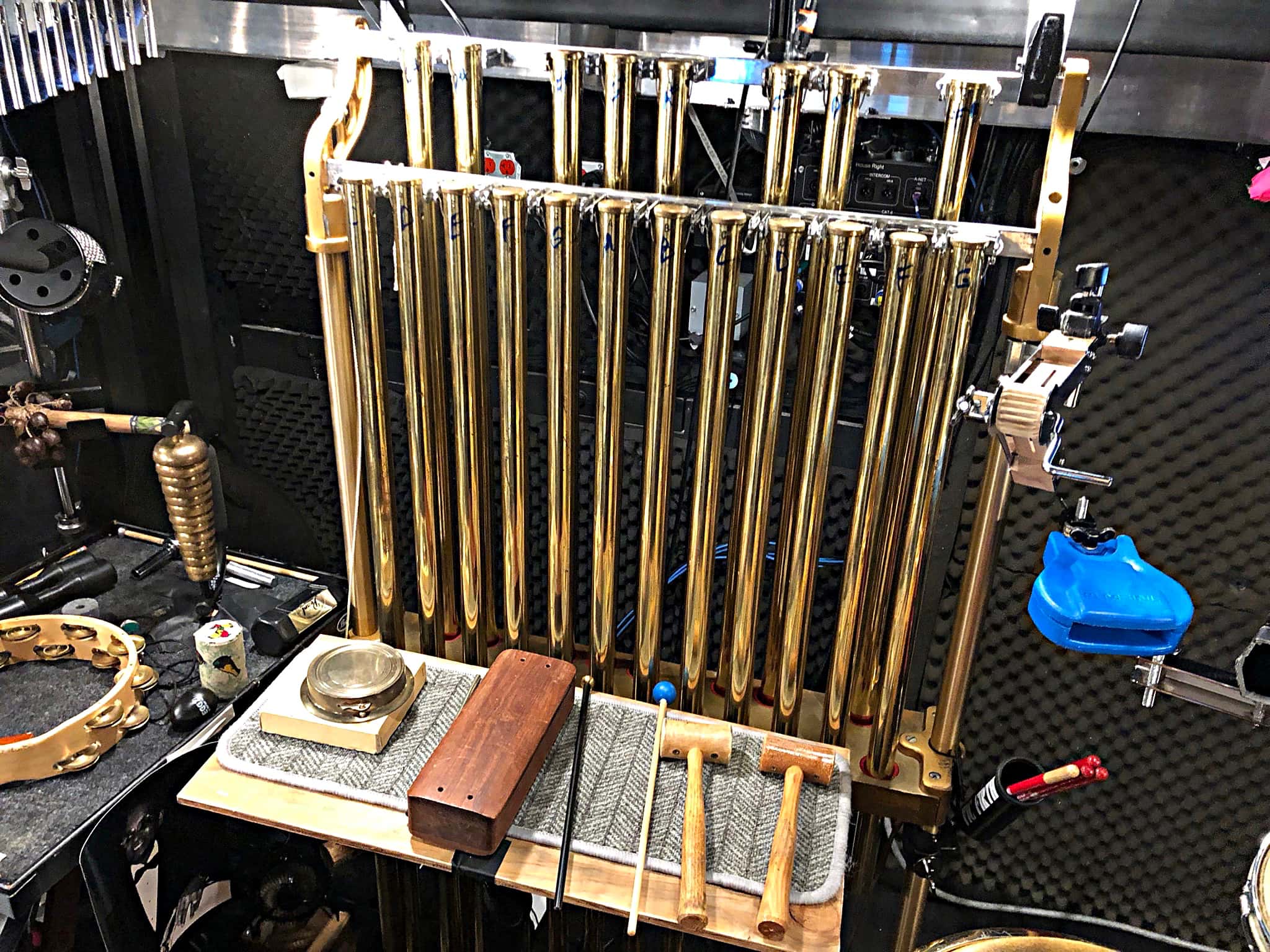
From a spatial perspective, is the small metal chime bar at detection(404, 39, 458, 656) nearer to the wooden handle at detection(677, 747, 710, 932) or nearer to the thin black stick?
the thin black stick

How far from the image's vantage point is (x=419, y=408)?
192 centimetres

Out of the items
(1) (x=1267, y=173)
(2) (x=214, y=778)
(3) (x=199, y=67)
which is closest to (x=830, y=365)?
(1) (x=1267, y=173)

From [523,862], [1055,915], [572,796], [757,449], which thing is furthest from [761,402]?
[1055,915]

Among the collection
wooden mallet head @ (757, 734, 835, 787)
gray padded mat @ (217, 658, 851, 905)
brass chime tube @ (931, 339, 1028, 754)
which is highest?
brass chime tube @ (931, 339, 1028, 754)

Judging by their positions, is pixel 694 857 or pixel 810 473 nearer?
pixel 694 857

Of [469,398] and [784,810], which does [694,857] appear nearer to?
[784,810]

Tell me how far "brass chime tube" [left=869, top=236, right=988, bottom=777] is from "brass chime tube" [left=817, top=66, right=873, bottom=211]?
211mm

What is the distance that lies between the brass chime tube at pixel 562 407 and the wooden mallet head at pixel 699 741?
13.5 inches

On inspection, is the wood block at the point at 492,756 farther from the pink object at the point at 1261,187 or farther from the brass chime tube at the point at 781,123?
the pink object at the point at 1261,187

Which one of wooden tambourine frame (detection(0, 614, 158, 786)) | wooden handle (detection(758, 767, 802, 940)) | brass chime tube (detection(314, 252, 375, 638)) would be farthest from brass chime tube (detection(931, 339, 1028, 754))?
wooden tambourine frame (detection(0, 614, 158, 786))

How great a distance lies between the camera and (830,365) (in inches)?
64.8

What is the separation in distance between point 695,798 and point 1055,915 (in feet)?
4.41

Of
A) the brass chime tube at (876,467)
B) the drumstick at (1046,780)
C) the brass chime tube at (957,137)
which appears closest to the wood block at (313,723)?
the brass chime tube at (876,467)

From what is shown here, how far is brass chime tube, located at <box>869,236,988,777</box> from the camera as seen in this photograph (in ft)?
4.96
